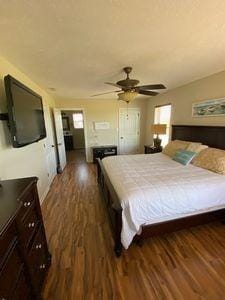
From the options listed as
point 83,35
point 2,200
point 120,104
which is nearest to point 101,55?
point 83,35

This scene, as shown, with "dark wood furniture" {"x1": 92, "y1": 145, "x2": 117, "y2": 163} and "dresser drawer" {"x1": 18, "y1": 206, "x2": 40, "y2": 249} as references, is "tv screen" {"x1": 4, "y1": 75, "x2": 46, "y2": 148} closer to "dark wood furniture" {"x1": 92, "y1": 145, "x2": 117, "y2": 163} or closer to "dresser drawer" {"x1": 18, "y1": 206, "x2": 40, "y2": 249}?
"dresser drawer" {"x1": 18, "y1": 206, "x2": 40, "y2": 249}

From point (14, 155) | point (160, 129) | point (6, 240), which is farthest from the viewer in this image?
point (160, 129)

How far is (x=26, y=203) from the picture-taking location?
3.97 ft

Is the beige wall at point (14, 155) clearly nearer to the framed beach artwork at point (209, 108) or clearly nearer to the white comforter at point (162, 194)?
the white comforter at point (162, 194)

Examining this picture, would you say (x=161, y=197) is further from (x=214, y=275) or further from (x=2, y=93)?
(x=2, y=93)

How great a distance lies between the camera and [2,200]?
42.5 inches

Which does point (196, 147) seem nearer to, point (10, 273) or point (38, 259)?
point (38, 259)

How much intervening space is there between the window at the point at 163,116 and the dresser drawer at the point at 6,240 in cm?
441

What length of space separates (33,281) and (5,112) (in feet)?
5.99

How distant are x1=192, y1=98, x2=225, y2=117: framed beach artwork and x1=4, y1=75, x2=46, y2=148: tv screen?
334cm

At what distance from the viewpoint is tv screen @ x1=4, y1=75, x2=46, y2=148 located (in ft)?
5.20

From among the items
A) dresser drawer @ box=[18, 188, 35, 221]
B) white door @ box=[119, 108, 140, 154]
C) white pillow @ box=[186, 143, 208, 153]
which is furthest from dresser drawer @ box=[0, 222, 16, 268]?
A: white door @ box=[119, 108, 140, 154]

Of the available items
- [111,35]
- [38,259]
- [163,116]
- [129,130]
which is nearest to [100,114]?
[129,130]

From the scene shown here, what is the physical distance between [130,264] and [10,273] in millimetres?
1248
